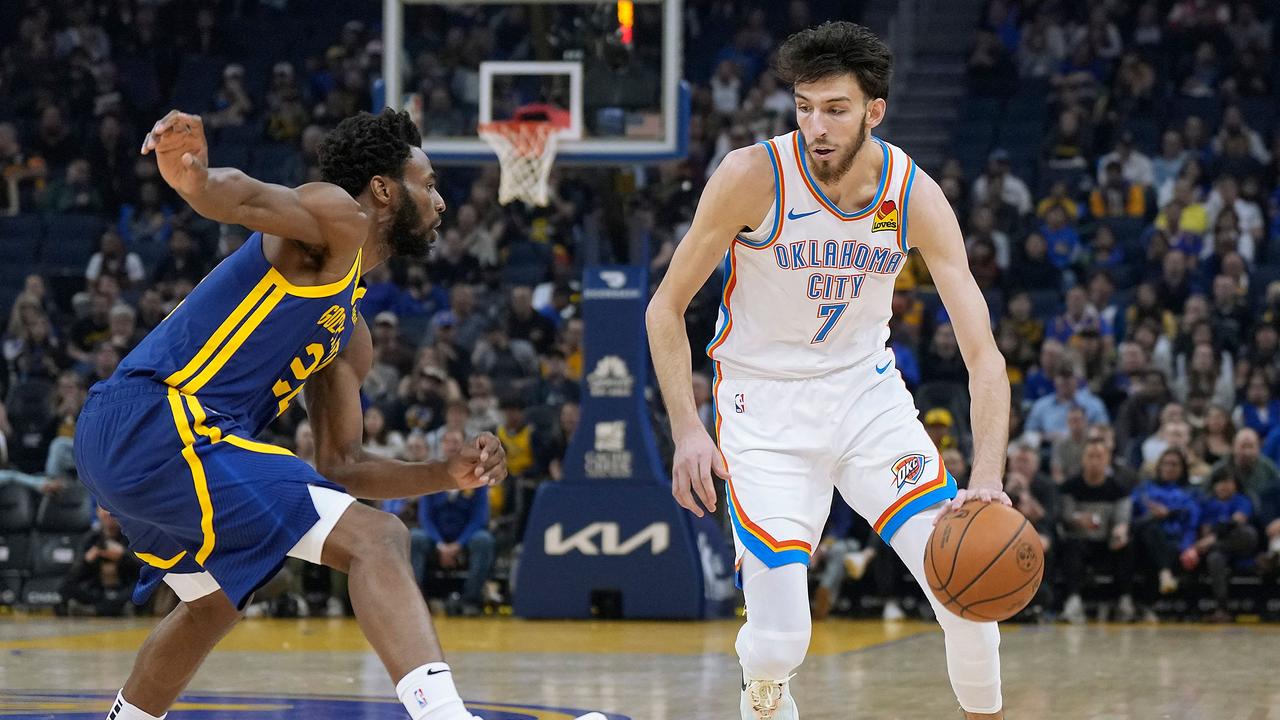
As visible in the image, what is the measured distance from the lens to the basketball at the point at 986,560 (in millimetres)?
4277

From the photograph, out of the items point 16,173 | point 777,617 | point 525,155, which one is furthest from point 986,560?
point 16,173

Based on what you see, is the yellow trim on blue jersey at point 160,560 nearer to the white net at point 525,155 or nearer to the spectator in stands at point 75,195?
the white net at point 525,155

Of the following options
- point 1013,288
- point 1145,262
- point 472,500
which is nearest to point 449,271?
point 472,500

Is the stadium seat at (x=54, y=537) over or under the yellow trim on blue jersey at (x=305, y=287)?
under

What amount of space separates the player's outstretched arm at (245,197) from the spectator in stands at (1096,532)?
794 centimetres

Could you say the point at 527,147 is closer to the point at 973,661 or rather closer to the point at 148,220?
the point at 148,220

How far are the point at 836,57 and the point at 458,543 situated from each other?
7.56 m

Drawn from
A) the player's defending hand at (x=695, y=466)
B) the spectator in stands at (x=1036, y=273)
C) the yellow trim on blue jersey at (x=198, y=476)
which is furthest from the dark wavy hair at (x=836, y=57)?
the spectator in stands at (x=1036, y=273)

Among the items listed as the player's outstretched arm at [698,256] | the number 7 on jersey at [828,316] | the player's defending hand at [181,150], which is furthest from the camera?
the number 7 on jersey at [828,316]

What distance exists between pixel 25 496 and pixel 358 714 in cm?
682

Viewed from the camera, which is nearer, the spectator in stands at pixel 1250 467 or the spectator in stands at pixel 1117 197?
the spectator in stands at pixel 1250 467

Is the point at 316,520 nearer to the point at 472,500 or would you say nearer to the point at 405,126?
the point at 405,126

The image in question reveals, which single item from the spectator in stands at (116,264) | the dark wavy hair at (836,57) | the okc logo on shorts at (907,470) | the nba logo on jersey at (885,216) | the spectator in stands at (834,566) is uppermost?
the dark wavy hair at (836,57)

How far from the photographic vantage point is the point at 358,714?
618 cm
